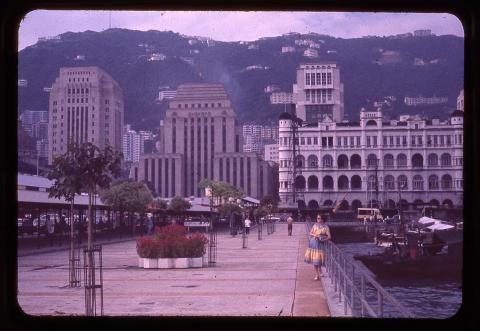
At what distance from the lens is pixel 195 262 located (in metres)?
15.2

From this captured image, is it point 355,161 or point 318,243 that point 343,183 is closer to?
point 355,161

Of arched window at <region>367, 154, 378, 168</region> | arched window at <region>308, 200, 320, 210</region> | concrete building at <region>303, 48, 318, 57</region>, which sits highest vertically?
concrete building at <region>303, 48, 318, 57</region>

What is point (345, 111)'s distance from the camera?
17.1 metres

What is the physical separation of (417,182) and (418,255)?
698 inches

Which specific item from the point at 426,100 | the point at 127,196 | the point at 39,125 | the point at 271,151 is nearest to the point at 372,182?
the point at 426,100

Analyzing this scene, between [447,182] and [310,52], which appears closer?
[447,182]

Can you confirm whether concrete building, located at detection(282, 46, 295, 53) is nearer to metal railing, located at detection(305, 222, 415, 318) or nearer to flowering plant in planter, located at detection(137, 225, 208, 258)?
metal railing, located at detection(305, 222, 415, 318)

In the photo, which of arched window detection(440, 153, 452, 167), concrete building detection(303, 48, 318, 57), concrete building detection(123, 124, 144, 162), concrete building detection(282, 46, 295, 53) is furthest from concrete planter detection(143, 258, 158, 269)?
arched window detection(440, 153, 452, 167)

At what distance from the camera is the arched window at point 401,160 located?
12223 mm

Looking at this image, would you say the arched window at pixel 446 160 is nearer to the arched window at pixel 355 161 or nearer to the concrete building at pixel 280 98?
the arched window at pixel 355 161

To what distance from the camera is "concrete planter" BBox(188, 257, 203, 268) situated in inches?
595

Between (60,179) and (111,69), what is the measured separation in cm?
196

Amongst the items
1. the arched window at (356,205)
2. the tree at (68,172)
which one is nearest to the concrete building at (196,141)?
the tree at (68,172)
